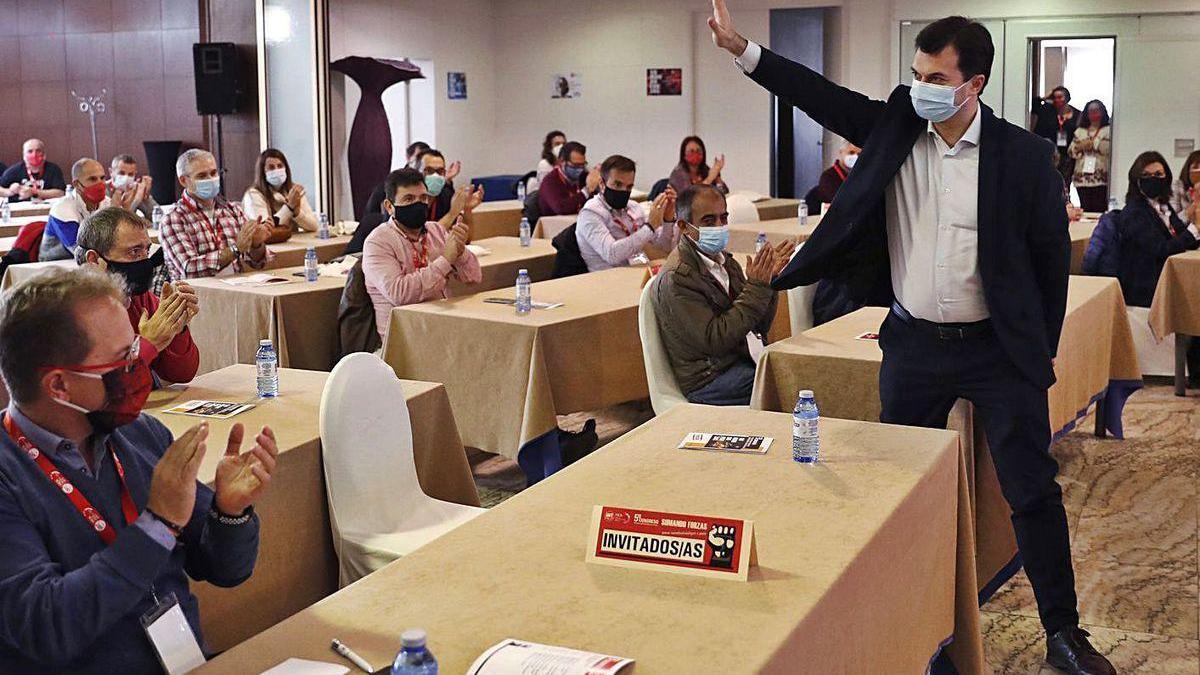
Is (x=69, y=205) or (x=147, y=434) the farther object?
(x=69, y=205)

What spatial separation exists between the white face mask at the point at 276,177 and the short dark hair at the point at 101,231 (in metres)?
4.83

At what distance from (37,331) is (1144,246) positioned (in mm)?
6089

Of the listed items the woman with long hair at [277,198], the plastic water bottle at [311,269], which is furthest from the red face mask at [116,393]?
the woman with long hair at [277,198]

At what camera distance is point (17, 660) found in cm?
189

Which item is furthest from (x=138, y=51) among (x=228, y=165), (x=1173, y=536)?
(x=1173, y=536)

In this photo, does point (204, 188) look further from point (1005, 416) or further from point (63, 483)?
point (63, 483)

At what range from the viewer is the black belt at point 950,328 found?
323 cm

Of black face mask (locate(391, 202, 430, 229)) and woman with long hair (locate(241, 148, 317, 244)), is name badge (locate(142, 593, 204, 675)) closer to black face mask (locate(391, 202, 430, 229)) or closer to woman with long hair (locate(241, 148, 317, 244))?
black face mask (locate(391, 202, 430, 229))

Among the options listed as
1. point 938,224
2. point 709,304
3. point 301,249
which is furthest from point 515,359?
point 301,249

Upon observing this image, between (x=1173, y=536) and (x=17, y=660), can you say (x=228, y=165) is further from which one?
(x=17, y=660)

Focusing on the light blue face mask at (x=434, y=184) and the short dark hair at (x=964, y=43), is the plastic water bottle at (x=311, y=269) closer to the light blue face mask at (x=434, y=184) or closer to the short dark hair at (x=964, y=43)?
the light blue face mask at (x=434, y=184)

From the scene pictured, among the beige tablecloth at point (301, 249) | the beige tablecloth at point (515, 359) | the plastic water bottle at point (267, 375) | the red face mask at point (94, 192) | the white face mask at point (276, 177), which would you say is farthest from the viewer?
the white face mask at point (276, 177)

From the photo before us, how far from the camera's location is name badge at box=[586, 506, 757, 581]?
2211 mm

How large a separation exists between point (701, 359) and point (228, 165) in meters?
8.62
